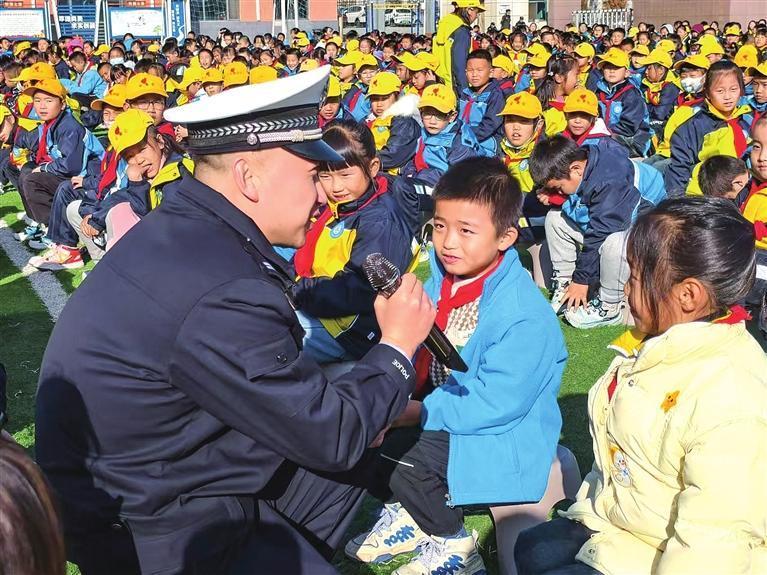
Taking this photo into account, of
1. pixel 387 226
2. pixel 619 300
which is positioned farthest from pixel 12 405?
pixel 619 300

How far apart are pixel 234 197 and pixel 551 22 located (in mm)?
39338

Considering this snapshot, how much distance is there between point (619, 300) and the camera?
5945mm

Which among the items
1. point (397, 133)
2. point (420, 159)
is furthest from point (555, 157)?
point (397, 133)

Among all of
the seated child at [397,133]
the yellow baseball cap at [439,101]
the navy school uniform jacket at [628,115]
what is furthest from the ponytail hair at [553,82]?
the yellow baseball cap at [439,101]

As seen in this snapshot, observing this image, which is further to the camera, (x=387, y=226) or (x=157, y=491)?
(x=387, y=226)

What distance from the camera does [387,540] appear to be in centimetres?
341

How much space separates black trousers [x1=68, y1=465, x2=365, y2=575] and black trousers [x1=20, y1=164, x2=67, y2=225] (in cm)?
678

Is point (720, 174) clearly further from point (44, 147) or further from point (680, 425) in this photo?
point (44, 147)

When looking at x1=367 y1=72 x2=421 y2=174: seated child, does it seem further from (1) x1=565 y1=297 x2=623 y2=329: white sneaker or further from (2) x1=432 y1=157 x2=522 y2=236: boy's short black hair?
(2) x1=432 y1=157 x2=522 y2=236: boy's short black hair

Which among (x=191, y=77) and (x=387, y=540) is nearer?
(x=387, y=540)

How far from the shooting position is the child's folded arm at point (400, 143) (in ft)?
27.8

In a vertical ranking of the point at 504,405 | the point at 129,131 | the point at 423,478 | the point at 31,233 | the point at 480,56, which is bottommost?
the point at 31,233

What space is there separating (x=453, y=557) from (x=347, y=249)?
1835mm

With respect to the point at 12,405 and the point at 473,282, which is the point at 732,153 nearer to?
the point at 473,282
